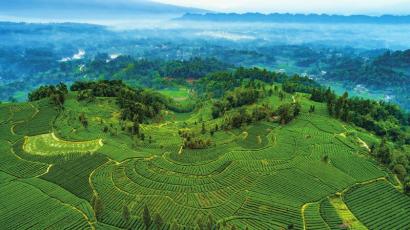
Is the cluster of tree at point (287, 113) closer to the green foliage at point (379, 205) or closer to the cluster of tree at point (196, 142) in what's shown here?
the cluster of tree at point (196, 142)

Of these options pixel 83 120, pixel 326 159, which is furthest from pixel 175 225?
pixel 83 120

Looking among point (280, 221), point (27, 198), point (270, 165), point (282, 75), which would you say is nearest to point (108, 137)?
point (27, 198)

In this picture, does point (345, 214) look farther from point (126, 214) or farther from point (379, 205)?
point (126, 214)

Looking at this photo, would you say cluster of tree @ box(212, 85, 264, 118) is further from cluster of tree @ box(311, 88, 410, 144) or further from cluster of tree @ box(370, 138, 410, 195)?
cluster of tree @ box(370, 138, 410, 195)

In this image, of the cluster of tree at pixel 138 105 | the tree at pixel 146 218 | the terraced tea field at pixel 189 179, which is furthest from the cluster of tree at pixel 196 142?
the tree at pixel 146 218

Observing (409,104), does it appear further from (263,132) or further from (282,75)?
(263,132)

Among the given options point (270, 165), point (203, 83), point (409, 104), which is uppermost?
point (270, 165)
